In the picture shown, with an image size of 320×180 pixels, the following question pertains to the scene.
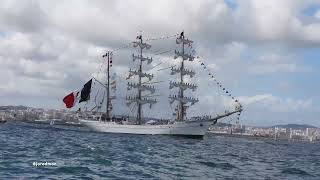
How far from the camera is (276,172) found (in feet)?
179

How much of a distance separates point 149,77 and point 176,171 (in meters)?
132

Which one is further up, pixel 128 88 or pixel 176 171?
pixel 128 88

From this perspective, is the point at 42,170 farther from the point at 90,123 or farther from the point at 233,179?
the point at 90,123

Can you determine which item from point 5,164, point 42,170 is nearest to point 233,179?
point 42,170

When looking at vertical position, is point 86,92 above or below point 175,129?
above

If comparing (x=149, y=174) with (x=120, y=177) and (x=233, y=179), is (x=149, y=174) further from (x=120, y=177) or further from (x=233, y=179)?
(x=233, y=179)

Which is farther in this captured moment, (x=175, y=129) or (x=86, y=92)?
(x=86, y=92)

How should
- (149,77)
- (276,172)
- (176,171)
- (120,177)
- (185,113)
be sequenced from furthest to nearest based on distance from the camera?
(149,77)
(185,113)
(276,172)
(176,171)
(120,177)

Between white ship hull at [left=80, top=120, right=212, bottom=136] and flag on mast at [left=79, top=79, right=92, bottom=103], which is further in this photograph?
flag on mast at [left=79, top=79, right=92, bottom=103]

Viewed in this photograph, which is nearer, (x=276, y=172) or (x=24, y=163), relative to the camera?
(x=24, y=163)

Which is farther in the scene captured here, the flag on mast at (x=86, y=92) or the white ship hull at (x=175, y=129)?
the flag on mast at (x=86, y=92)

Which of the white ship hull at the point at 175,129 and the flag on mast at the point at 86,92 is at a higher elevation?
the flag on mast at the point at 86,92

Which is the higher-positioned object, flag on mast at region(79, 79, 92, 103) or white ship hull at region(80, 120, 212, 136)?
flag on mast at region(79, 79, 92, 103)

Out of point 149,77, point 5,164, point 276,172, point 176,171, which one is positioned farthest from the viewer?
point 149,77
